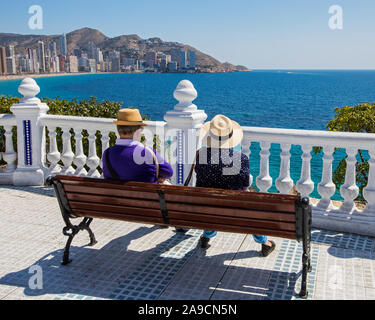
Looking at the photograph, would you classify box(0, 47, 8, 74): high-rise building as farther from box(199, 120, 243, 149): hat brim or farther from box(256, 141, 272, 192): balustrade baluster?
box(199, 120, 243, 149): hat brim

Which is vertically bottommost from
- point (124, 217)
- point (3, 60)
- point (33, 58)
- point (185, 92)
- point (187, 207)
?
point (124, 217)

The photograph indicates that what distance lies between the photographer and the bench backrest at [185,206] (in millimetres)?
3639

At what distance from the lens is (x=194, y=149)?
5.80 m

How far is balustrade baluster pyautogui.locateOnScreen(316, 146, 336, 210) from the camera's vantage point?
5.27 meters

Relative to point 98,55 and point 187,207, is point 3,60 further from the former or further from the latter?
point 187,207

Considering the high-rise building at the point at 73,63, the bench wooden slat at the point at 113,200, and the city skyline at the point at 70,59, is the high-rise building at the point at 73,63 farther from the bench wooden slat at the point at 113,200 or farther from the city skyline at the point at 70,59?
the bench wooden slat at the point at 113,200

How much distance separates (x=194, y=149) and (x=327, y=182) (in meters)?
1.67

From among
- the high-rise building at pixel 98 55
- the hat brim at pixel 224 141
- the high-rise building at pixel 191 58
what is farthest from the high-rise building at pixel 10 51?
the hat brim at pixel 224 141

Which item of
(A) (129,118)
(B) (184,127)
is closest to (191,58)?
(B) (184,127)

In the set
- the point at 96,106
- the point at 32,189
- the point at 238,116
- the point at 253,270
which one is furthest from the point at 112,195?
the point at 238,116

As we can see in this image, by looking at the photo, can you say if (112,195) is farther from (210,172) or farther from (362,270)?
(362,270)

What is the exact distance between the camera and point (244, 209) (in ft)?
12.2

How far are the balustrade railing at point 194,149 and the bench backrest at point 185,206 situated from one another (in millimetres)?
1728
